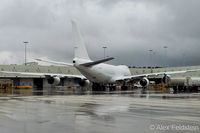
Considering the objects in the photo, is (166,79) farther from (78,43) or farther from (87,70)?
(78,43)

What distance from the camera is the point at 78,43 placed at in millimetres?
44250

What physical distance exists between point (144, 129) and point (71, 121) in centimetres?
291

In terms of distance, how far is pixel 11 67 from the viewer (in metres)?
87.4

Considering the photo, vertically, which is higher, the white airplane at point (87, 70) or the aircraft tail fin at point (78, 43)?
the aircraft tail fin at point (78, 43)

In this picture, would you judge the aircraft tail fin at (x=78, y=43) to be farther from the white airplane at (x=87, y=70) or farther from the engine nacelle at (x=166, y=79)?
the engine nacelle at (x=166, y=79)

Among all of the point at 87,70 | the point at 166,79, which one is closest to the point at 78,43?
the point at 87,70

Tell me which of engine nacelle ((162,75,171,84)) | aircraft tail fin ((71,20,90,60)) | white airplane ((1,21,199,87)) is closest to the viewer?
white airplane ((1,21,199,87))

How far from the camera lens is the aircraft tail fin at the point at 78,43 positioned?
43306 millimetres

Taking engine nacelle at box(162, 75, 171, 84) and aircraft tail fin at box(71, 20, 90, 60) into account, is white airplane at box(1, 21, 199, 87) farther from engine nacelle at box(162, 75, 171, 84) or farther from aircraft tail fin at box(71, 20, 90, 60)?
engine nacelle at box(162, 75, 171, 84)

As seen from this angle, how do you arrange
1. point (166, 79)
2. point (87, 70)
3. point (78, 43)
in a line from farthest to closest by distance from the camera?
point (166, 79), point (78, 43), point (87, 70)

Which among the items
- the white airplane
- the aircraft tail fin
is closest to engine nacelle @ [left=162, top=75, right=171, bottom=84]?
the white airplane

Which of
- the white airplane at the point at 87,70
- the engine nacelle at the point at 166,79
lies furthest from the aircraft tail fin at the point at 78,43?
the engine nacelle at the point at 166,79

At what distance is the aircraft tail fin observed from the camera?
142ft

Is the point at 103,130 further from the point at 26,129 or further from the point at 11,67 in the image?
the point at 11,67
